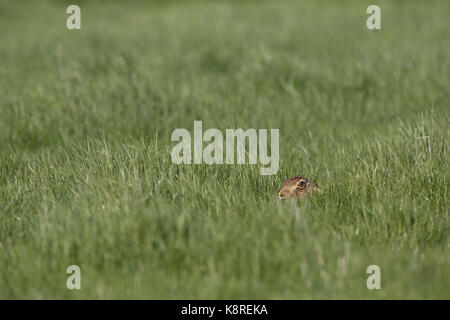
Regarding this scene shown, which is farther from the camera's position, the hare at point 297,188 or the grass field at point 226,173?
the hare at point 297,188

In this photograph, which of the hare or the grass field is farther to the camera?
the hare

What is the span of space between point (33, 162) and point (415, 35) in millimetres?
6950

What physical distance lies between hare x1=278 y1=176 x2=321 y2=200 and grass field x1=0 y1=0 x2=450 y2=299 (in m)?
0.10

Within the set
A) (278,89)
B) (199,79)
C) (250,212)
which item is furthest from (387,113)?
(250,212)

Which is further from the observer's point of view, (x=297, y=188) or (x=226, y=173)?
(x=226, y=173)

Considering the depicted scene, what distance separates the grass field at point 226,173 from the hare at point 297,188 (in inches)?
4.0

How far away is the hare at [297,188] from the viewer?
4.17 m

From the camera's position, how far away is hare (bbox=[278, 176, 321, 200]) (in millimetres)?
4166

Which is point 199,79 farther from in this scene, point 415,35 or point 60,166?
point 415,35

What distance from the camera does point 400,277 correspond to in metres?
3.24

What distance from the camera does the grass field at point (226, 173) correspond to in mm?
3309

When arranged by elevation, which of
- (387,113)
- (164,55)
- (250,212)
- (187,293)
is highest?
(164,55)

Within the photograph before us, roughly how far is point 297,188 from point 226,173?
1.92 ft

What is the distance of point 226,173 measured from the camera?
14.8 feet
